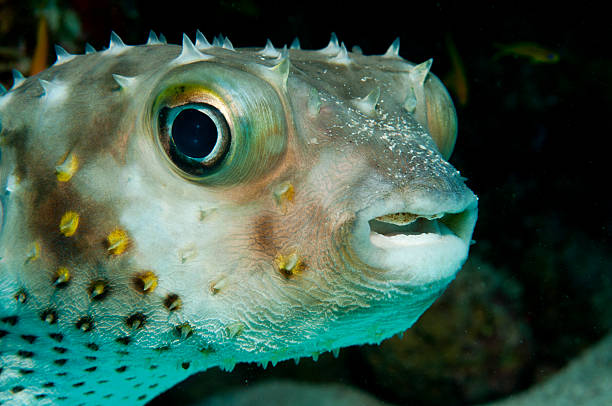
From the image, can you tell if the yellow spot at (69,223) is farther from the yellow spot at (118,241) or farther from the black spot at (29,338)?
the black spot at (29,338)

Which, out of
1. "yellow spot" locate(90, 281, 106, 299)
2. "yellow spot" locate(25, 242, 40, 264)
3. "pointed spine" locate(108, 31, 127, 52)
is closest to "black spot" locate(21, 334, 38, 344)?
"yellow spot" locate(25, 242, 40, 264)

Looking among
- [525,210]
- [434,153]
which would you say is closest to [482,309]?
[525,210]

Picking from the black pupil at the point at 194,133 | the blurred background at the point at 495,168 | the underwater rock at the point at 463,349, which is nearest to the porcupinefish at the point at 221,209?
the black pupil at the point at 194,133

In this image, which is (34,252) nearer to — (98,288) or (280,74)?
(98,288)

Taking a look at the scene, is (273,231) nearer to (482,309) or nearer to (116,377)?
(116,377)

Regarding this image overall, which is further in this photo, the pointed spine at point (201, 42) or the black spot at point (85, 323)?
the pointed spine at point (201, 42)

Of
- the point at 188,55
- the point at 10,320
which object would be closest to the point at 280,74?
the point at 188,55
